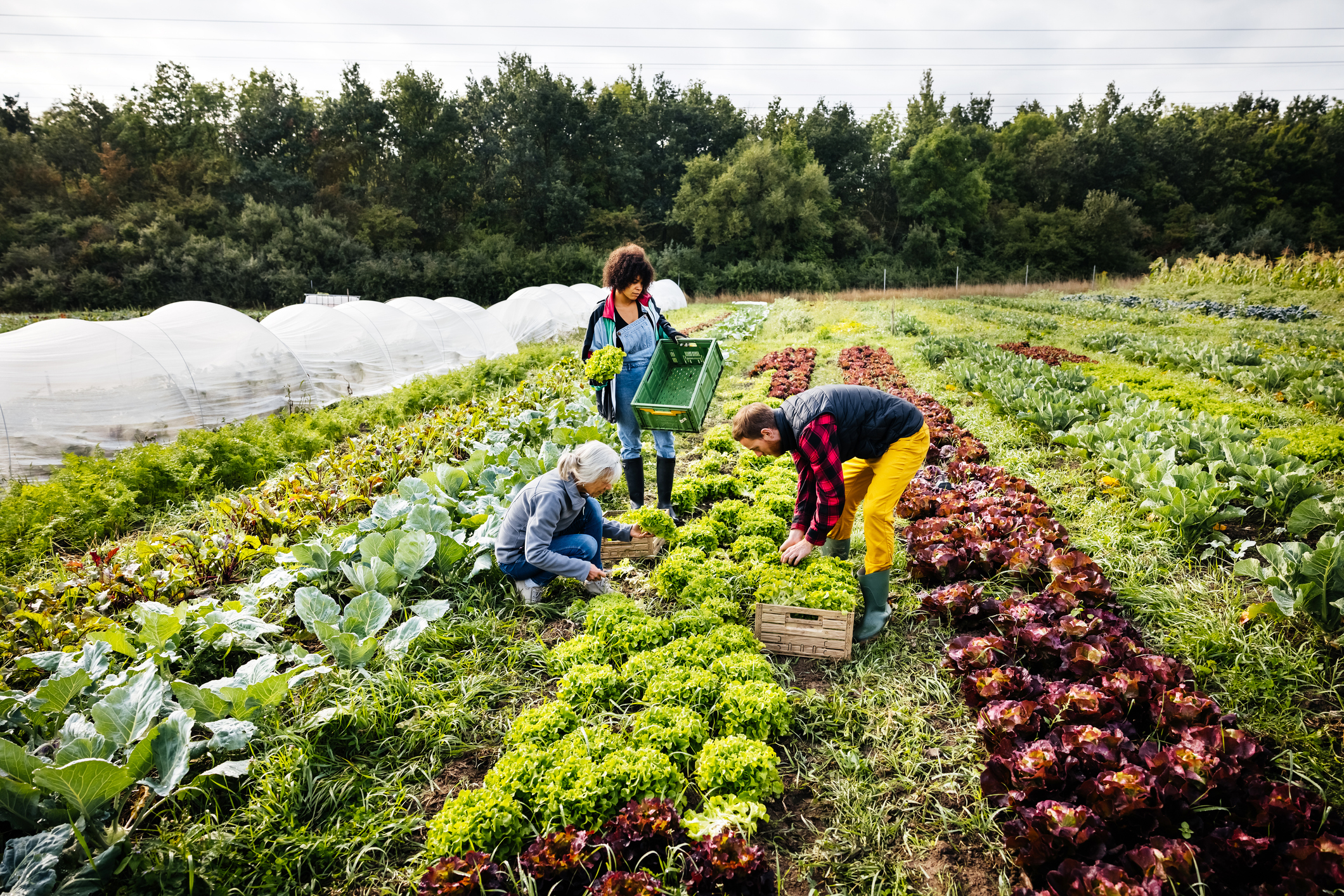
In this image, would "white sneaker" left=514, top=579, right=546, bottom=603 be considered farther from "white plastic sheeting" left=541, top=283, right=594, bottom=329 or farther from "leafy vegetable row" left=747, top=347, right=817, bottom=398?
"white plastic sheeting" left=541, top=283, right=594, bottom=329

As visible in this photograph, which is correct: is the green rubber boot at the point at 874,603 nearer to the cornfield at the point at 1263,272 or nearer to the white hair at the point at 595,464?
the white hair at the point at 595,464

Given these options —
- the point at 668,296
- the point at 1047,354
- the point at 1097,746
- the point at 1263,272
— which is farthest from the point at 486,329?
the point at 1263,272

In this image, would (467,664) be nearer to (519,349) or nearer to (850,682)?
(850,682)

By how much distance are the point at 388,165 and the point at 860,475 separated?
158 ft

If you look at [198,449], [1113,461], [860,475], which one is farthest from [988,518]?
[198,449]

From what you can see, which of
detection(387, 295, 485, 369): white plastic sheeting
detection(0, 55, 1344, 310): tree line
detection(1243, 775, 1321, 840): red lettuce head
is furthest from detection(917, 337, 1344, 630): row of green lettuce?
detection(0, 55, 1344, 310): tree line

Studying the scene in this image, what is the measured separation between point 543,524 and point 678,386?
7.20ft

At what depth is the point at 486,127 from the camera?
44.4 meters

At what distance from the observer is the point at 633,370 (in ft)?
17.0

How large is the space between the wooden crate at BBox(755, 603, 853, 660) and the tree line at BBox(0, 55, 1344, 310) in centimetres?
3720

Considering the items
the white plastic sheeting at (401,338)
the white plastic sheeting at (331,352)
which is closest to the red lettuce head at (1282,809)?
the white plastic sheeting at (331,352)

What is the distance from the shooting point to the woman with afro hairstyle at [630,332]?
4.92 metres

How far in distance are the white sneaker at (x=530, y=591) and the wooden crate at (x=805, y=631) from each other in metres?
1.61

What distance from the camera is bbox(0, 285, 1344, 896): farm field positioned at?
2.36 meters
